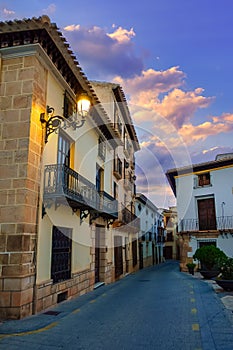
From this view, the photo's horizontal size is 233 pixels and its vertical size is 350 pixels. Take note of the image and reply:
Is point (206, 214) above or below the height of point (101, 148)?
below

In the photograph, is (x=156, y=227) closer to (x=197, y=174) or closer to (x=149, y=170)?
(x=197, y=174)

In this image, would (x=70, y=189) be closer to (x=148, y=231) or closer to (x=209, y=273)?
(x=209, y=273)

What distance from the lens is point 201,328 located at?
221 inches

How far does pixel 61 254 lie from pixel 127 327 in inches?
136

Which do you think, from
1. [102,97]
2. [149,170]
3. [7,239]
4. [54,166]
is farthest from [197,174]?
[7,239]

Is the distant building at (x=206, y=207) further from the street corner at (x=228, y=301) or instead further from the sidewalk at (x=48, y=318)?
the street corner at (x=228, y=301)

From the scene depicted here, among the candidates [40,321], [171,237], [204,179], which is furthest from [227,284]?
[171,237]

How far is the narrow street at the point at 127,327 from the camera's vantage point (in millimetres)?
4789

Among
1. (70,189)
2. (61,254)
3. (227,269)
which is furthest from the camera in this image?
(227,269)

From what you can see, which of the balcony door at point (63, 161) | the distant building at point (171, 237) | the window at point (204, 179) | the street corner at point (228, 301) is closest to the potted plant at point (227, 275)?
the street corner at point (228, 301)

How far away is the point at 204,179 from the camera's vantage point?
68.4 ft

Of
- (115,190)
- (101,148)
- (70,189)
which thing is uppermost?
(101,148)

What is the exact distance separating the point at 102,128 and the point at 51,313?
27.7 ft

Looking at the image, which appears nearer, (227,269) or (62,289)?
(62,289)
